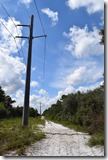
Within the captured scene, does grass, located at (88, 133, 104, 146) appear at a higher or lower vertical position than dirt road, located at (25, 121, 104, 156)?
higher

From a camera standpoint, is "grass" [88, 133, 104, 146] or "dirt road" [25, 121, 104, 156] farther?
"grass" [88, 133, 104, 146]

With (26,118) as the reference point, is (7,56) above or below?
above

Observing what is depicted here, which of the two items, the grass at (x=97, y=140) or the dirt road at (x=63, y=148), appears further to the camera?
the grass at (x=97, y=140)

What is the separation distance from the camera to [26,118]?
31.4 feet

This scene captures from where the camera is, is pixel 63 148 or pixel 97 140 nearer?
pixel 63 148

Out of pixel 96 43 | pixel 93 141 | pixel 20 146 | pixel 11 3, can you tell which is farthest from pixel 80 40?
pixel 20 146

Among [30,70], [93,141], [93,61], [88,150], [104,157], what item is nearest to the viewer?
[104,157]

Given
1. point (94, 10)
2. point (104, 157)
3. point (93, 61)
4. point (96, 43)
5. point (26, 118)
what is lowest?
point (104, 157)

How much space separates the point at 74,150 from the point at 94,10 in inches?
117

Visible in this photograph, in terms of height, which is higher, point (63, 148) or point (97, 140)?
point (97, 140)

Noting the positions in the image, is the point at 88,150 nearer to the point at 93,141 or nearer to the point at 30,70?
the point at 93,141

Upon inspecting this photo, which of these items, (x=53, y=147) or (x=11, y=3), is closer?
(x=53, y=147)

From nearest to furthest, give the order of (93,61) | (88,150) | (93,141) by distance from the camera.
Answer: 1. (88,150)
2. (93,141)
3. (93,61)

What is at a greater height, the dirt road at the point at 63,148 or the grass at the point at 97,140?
the grass at the point at 97,140
